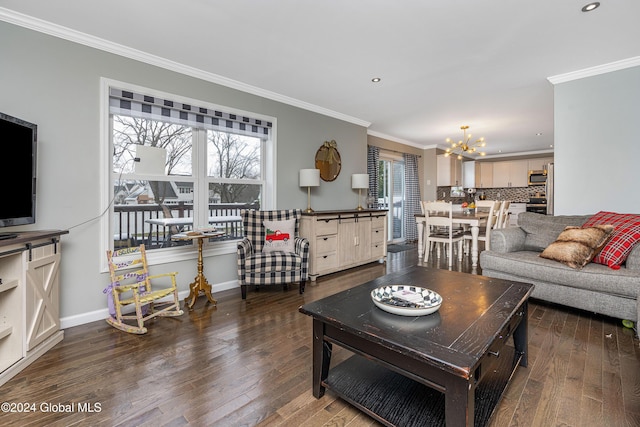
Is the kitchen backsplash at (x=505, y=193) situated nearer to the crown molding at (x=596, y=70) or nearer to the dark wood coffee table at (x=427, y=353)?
the crown molding at (x=596, y=70)

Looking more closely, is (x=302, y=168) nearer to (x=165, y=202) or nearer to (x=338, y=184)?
(x=338, y=184)

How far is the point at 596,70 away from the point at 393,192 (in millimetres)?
4048

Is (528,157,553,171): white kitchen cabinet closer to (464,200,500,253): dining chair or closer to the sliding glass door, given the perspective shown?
the sliding glass door

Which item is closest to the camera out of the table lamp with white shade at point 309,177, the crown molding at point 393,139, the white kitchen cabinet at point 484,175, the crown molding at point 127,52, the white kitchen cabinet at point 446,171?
Result: the crown molding at point 127,52

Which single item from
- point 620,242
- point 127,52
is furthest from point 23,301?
point 620,242

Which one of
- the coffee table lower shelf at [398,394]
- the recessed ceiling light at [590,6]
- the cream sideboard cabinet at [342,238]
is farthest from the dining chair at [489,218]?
the coffee table lower shelf at [398,394]

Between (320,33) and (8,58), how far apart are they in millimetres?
2355

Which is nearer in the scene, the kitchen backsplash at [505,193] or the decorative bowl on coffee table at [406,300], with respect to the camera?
the decorative bowl on coffee table at [406,300]

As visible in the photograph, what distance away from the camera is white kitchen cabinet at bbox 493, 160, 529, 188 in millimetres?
8195

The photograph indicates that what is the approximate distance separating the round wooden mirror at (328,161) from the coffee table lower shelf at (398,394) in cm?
323

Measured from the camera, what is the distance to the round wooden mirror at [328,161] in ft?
14.6

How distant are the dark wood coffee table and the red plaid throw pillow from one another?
137 centimetres

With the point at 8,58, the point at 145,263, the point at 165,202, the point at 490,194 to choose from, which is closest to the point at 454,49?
the point at 165,202

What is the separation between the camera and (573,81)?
129 inches
